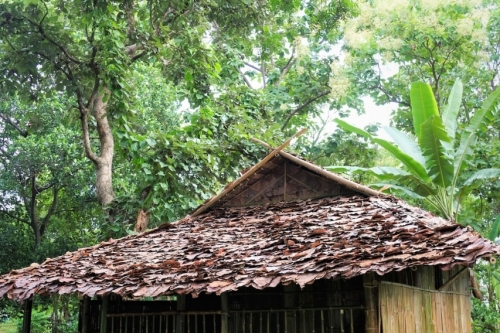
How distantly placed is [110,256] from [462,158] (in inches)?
199

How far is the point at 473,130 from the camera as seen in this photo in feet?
27.1

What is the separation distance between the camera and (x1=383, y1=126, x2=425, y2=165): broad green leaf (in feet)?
28.3

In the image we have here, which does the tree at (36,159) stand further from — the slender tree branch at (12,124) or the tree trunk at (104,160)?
the tree trunk at (104,160)

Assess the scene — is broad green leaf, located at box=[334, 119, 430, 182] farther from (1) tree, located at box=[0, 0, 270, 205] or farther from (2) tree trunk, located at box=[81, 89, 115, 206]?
(2) tree trunk, located at box=[81, 89, 115, 206]

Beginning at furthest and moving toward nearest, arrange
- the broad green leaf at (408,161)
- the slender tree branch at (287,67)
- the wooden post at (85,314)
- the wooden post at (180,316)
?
1. the slender tree branch at (287,67)
2. the broad green leaf at (408,161)
3. the wooden post at (85,314)
4. the wooden post at (180,316)

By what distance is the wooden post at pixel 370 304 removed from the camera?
493 centimetres

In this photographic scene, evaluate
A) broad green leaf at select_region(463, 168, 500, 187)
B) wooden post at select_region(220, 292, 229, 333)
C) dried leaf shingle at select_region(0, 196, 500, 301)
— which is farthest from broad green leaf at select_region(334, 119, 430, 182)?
wooden post at select_region(220, 292, 229, 333)

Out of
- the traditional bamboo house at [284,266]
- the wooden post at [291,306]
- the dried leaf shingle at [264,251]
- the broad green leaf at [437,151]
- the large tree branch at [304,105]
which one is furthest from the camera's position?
the large tree branch at [304,105]

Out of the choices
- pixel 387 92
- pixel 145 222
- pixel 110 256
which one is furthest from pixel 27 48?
pixel 387 92

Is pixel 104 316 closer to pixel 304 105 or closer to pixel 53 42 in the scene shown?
pixel 53 42

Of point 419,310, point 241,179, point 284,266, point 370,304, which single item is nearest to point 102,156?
point 241,179

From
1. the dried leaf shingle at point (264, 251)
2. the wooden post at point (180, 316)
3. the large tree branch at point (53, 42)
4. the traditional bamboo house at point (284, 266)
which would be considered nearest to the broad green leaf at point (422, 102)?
the traditional bamboo house at point (284, 266)

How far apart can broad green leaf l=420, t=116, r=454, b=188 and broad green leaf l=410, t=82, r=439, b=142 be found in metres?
0.48

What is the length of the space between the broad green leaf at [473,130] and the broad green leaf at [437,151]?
284mm
